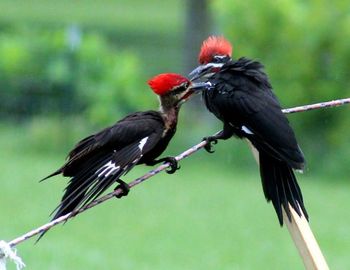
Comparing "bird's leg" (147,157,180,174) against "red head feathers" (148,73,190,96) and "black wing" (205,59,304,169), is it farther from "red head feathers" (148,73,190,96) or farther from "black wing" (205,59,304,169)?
"black wing" (205,59,304,169)

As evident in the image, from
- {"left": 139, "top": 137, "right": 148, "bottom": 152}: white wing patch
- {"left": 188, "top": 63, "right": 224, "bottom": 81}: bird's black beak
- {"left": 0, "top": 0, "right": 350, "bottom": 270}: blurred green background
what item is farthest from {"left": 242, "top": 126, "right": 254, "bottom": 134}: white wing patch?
{"left": 0, "top": 0, "right": 350, "bottom": 270}: blurred green background

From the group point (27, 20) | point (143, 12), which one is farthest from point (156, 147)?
point (143, 12)

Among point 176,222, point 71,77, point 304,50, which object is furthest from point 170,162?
point 71,77

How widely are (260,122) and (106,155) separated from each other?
34.0 inches

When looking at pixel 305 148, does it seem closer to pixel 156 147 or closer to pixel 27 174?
pixel 27 174

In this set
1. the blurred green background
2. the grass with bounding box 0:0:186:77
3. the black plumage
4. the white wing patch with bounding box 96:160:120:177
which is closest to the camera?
the white wing patch with bounding box 96:160:120:177

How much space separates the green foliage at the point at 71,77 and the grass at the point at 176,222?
1.01 metres

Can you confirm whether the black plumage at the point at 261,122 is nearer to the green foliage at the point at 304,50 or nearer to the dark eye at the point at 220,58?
the dark eye at the point at 220,58

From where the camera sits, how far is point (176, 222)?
12250 millimetres

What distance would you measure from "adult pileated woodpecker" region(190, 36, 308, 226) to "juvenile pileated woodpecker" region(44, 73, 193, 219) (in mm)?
234

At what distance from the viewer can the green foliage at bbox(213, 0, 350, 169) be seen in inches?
547

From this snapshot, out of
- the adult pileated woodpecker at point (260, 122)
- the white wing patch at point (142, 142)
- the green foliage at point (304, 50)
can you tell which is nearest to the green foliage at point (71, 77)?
the green foliage at point (304, 50)

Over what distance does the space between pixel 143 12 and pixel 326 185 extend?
2309 centimetres

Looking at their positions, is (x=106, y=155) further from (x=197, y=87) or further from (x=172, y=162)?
(x=197, y=87)
